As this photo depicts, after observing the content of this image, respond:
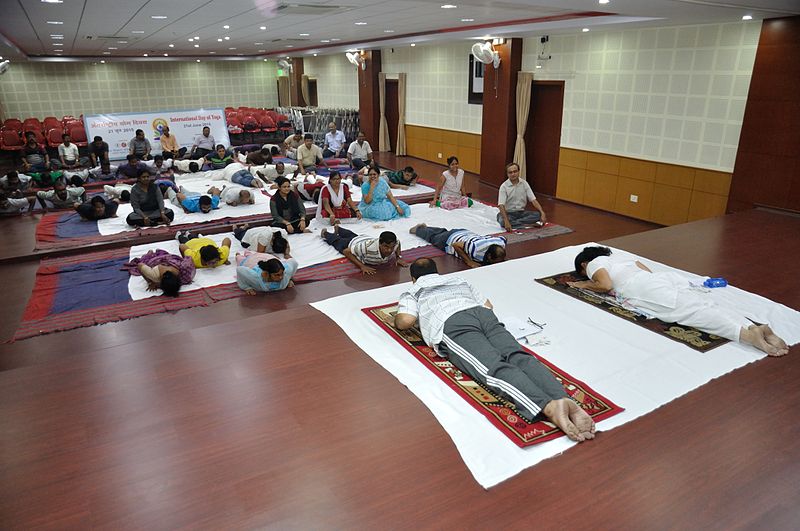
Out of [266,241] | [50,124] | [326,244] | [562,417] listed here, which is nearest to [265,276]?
[266,241]

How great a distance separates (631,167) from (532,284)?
4.37 meters

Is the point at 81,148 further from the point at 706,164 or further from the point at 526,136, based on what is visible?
the point at 706,164

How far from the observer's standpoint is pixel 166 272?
5152 mm

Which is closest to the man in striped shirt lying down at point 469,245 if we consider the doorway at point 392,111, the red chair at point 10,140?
the doorway at point 392,111

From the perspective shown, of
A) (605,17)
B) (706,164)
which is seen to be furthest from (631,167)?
(605,17)

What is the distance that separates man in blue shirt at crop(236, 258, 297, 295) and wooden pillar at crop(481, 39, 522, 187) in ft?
19.7

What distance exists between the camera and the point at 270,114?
657 inches

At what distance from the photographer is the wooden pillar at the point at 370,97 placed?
1431 centimetres

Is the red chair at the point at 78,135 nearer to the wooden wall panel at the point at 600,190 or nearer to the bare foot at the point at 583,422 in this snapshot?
the wooden wall panel at the point at 600,190

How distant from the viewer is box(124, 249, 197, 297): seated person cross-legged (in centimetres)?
514

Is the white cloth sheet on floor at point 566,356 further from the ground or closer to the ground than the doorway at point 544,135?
closer to the ground

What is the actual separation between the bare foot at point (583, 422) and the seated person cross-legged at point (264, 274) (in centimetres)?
319

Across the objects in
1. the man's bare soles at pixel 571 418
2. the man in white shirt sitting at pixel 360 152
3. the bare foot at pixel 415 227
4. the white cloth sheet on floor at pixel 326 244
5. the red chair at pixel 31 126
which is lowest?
the white cloth sheet on floor at pixel 326 244

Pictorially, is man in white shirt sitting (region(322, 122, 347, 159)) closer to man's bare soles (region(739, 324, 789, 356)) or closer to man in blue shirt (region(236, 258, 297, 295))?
man in blue shirt (region(236, 258, 297, 295))
